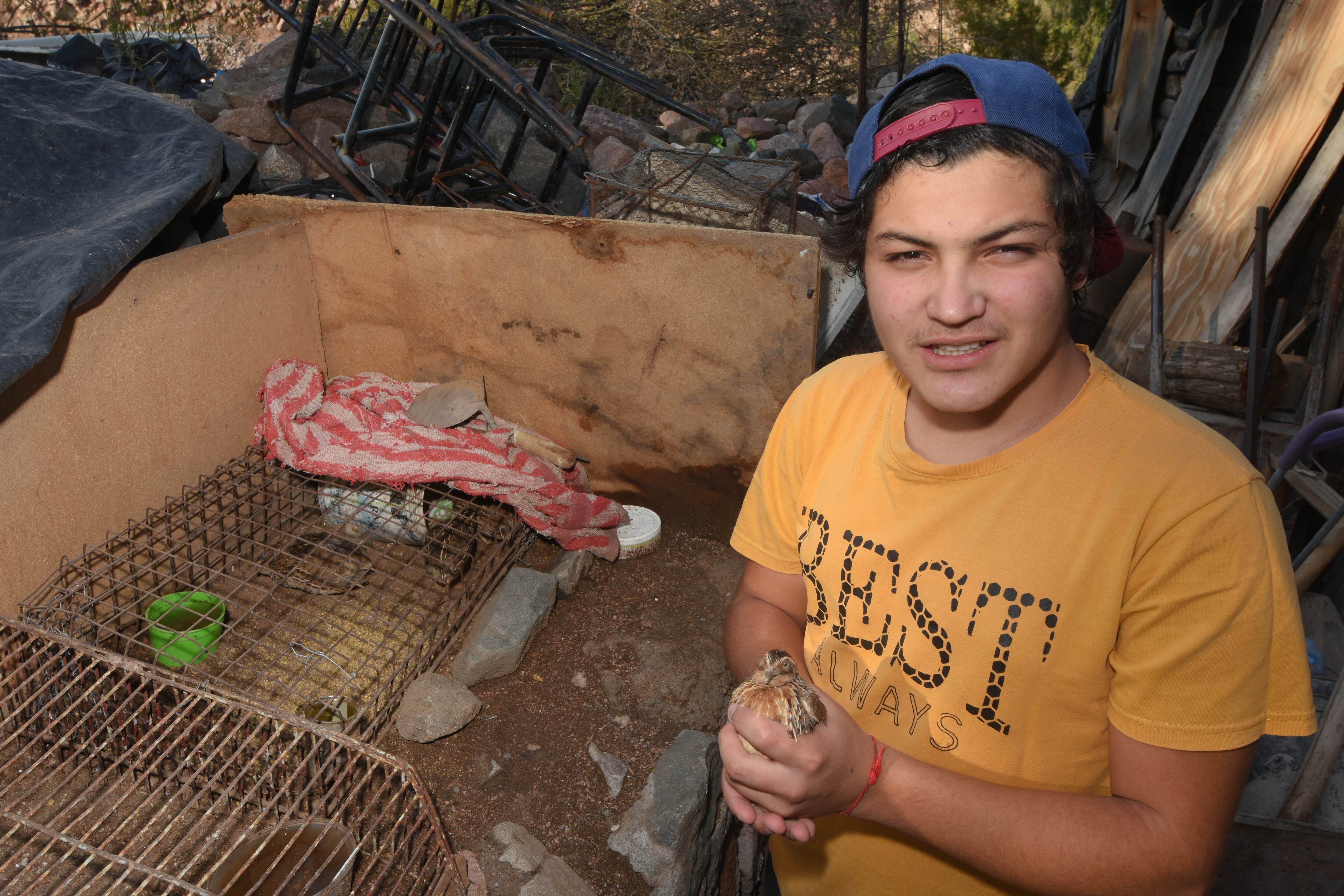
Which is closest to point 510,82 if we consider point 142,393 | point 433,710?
point 142,393

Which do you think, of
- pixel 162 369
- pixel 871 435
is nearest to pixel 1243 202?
pixel 871 435

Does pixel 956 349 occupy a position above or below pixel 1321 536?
above

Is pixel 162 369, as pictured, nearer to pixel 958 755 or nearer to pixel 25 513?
pixel 25 513

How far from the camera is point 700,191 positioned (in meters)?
4.32

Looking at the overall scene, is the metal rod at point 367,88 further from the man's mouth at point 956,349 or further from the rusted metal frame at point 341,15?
the man's mouth at point 956,349

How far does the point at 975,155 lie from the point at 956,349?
239mm

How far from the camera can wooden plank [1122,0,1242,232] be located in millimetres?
5098

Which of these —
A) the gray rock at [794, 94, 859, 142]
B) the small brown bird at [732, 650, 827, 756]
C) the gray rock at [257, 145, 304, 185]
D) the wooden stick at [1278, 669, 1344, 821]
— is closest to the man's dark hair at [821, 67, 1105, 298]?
the small brown bird at [732, 650, 827, 756]

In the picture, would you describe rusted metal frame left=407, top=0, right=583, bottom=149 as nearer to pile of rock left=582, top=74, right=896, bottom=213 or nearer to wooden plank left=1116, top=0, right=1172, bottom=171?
pile of rock left=582, top=74, right=896, bottom=213

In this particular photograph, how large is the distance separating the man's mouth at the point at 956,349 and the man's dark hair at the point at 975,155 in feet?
0.49

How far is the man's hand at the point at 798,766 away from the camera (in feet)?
3.31

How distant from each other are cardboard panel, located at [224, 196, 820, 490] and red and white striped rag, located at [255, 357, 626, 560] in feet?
0.89

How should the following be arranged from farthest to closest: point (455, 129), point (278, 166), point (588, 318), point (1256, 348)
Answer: point (278, 166) → point (455, 129) → point (588, 318) → point (1256, 348)

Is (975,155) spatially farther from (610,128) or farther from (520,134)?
(610,128)
